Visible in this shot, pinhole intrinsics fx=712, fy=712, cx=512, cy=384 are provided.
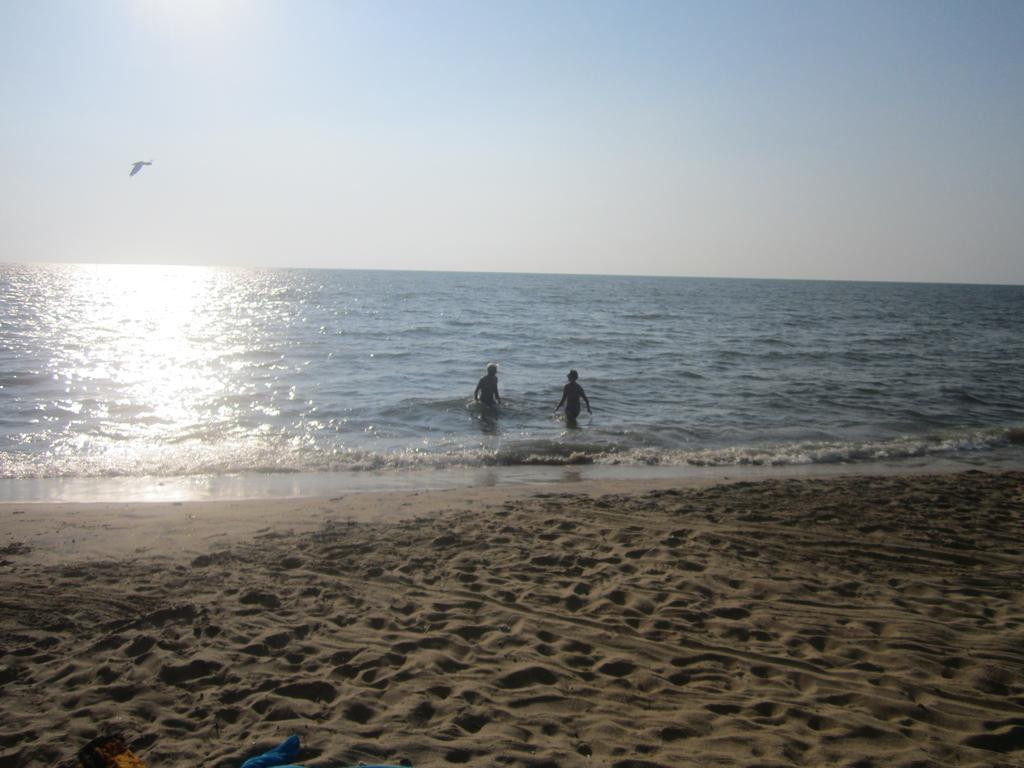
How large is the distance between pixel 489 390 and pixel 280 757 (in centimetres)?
1237

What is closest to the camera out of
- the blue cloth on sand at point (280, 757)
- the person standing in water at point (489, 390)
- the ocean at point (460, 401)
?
the blue cloth on sand at point (280, 757)

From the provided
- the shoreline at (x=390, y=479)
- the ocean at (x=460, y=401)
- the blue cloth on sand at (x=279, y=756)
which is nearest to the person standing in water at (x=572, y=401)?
the ocean at (x=460, y=401)

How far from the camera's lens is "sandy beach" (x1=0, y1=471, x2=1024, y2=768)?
381cm

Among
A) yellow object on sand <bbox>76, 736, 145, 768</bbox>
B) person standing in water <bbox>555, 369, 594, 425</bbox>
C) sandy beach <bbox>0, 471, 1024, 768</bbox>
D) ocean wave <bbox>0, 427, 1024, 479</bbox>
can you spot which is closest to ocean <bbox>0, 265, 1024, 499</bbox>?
ocean wave <bbox>0, 427, 1024, 479</bbox>

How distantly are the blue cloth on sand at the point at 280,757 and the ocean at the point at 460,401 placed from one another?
6.97 metres

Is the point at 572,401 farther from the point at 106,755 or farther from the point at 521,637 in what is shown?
the point at 106,755

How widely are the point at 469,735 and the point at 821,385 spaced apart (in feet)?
61.1

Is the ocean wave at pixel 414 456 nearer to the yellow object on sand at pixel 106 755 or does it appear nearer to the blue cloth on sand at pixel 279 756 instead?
the yellow object on sand at pixel 106 755

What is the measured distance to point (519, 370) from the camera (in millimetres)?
23188

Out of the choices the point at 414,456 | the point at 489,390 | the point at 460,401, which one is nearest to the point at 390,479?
the point at 414,456

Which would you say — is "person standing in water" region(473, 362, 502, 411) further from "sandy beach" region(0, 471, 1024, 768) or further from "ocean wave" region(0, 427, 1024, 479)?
"sandy beach" region(0, 471, 1024, 768)

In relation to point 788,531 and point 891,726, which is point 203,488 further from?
point 891,726

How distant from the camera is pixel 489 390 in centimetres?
1575

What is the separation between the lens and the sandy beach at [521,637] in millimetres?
3807
